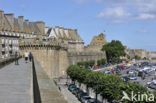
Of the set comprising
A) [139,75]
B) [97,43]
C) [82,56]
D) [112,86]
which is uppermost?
[97,43]

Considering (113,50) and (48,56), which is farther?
(113,50)

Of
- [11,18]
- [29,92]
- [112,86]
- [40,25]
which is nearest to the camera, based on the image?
[29,92]

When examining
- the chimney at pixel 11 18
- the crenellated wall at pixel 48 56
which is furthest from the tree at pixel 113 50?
the crenellated wall at pixel 48 56

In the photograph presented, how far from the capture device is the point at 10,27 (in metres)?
85.8

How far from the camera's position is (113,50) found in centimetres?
14188

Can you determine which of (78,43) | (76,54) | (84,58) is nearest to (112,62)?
(78,43)

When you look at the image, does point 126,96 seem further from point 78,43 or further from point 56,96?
point 78,43

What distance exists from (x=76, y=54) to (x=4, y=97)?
3580 inches

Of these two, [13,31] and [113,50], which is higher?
[13,31]

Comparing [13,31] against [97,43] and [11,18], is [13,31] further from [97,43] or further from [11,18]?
[97,43]

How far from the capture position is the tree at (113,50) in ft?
467

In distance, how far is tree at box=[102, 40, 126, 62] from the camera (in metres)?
142

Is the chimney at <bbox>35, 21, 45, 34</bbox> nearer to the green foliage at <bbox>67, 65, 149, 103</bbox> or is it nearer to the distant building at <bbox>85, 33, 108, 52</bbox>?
the distant building at <bbox>85, 33, 108, 52</bbox>

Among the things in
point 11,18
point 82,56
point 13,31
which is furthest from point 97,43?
point 11,18
